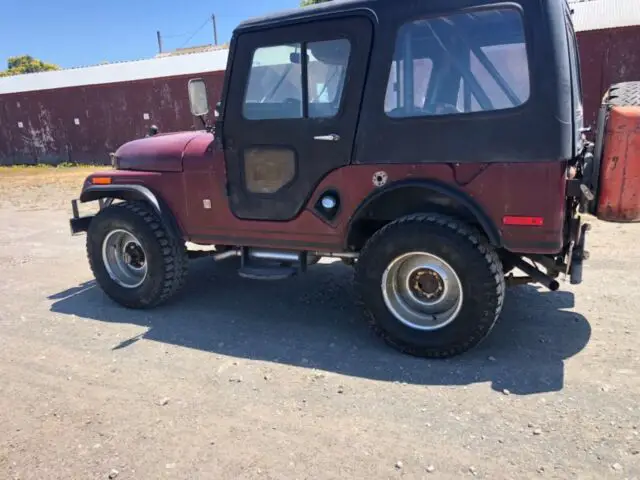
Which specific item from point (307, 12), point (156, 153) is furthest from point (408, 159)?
point (156, 153)

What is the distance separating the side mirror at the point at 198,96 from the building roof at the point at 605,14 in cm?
1071

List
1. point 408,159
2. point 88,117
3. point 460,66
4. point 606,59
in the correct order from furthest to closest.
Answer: point 88,117 < point 606,59 < point 408,159 < point 460,66

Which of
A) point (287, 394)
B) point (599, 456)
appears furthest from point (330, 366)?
point (599, 456)

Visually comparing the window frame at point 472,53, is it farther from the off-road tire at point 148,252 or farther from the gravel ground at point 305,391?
the off-road tire at point 148,252

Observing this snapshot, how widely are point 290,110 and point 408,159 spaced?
1007mm

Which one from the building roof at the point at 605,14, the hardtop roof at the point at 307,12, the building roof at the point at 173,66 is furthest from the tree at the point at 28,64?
the hardtop roof at the point at 307,12

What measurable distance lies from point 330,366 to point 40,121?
22.9 meters

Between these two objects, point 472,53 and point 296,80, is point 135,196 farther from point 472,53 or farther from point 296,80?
point 472,53

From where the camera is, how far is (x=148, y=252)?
4758 millimetres

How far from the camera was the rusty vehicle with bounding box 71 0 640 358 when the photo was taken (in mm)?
3314

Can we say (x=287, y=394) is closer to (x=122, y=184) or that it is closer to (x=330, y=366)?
(x=330, y=366)

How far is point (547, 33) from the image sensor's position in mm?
3193

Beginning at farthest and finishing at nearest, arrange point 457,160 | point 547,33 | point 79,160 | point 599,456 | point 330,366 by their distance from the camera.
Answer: point 79,160
point 330,366
point 457,160
point 547,33
point 599,456

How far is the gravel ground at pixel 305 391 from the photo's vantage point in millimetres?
2738
